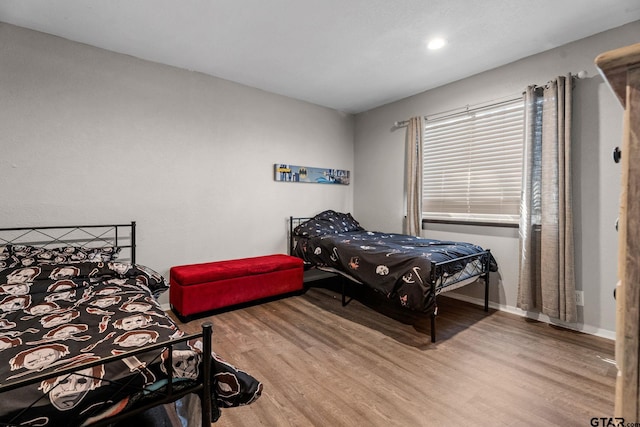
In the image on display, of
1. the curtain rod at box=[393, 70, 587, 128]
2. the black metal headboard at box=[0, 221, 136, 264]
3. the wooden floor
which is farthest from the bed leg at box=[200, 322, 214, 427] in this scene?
the curtain rod at box=[393, 70, 587, 128]

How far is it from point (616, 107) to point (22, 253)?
15.3 ft

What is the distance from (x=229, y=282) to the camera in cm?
300

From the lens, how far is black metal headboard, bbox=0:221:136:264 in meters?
2.43

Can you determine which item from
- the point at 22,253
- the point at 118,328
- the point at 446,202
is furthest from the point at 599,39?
the point at 22,253

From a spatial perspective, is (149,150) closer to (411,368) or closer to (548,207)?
(411,368)

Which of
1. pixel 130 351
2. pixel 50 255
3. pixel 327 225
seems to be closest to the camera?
pixel 130 351

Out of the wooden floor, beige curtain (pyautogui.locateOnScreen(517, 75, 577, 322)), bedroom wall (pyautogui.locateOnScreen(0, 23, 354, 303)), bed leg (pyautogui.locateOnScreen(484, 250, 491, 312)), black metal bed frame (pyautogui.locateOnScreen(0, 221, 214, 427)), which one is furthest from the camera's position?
bed leg (pyautogui.locateOnScreen(484, 250, 491, 312))

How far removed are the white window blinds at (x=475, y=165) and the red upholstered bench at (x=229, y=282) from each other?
76.4 inches

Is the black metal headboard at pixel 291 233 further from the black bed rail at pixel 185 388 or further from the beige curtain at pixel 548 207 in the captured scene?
the black bed rail at pixel 185 388

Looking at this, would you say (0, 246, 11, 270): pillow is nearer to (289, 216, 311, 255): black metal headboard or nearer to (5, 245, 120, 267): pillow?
(5, 245, 120, 267): pillow

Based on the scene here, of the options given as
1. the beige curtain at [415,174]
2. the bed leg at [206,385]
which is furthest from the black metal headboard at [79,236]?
the beige curtain at [415,174]

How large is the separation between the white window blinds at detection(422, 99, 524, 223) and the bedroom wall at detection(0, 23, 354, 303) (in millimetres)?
1645

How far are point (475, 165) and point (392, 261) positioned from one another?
5.43 ft

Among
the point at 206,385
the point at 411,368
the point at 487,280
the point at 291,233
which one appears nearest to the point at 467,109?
the point at 487,280
